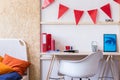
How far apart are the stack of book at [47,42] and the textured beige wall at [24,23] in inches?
5.9

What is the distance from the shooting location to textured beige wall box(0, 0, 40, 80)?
342 centimetres

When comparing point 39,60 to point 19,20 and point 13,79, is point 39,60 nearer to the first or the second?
point 19,20

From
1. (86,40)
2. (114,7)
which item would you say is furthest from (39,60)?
(114,7)

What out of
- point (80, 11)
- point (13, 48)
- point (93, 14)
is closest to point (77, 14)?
point (80, 11)

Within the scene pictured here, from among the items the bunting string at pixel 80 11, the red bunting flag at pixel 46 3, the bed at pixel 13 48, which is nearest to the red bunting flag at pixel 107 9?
the bunting string at pixel 80 11

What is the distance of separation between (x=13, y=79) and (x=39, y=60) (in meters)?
0.88

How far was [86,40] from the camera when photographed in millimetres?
3459

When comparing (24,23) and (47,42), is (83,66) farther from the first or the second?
(24,23)

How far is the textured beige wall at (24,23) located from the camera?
11.2 feet

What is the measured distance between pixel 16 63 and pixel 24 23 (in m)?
0.64

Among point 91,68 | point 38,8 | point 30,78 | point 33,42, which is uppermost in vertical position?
point 38,8

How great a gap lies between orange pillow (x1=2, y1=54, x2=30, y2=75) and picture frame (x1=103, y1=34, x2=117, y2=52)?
1186mm

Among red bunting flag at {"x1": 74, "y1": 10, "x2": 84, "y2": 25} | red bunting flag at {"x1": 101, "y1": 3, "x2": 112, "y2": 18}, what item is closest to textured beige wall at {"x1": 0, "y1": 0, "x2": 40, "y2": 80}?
red bunting flag at {"x1": 74, "y1": 10, "x2": 84, "y2": 25}

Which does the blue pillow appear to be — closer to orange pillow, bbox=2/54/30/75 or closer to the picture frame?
orange pillow, bbox=2/54/30/75
